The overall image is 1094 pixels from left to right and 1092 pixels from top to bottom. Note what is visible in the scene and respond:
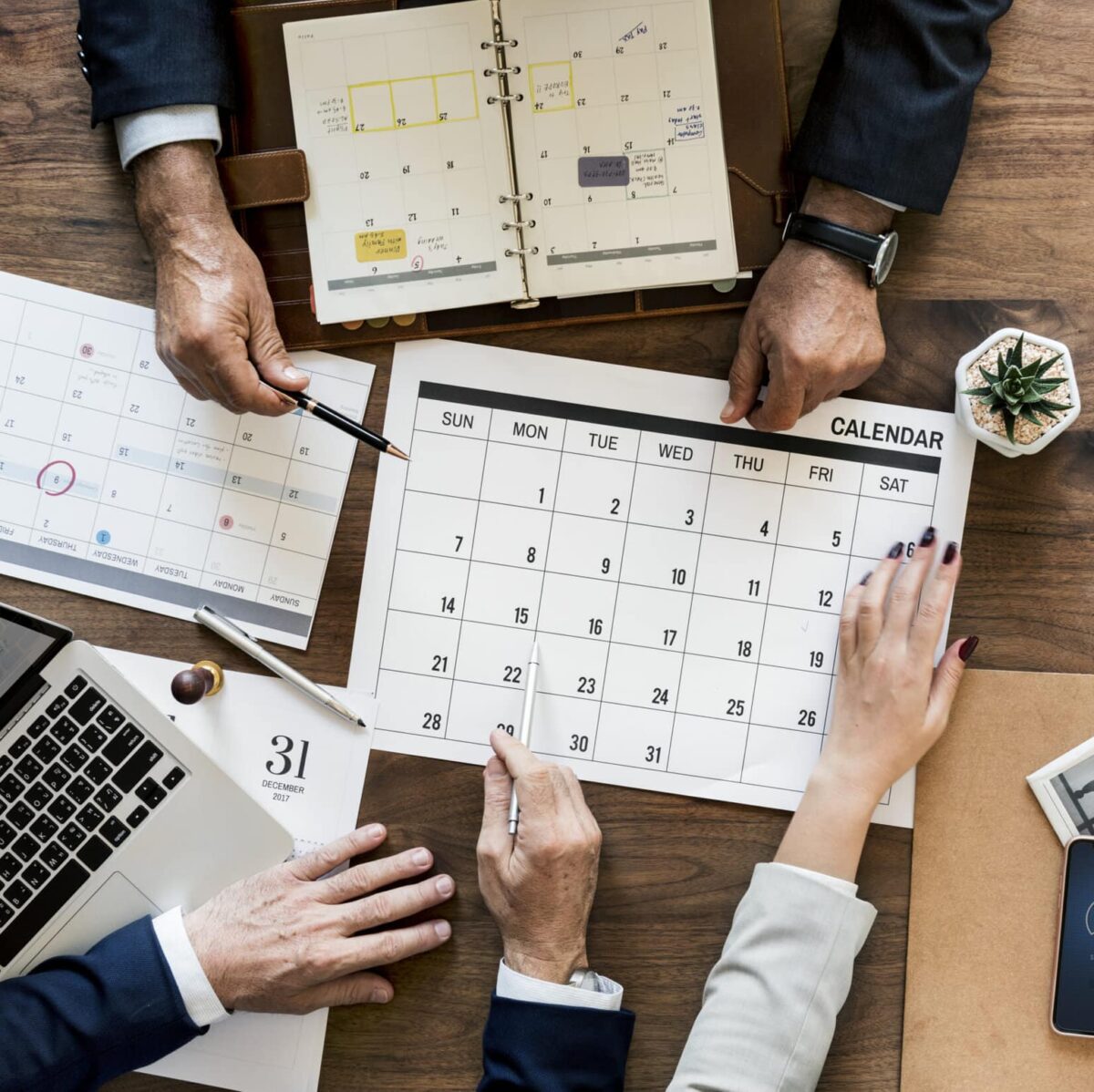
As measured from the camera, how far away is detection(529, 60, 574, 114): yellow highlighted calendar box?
1254 mm

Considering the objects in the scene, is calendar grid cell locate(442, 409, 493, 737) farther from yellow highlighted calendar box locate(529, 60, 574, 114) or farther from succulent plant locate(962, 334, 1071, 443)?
succulent plant locate(962, 334, 1071, 443)

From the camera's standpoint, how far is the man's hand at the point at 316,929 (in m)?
1.24

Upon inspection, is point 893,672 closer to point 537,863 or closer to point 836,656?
point 836,656

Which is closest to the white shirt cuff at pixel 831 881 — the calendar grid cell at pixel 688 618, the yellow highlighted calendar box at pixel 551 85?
the calendar grid cell at pixel 688 618

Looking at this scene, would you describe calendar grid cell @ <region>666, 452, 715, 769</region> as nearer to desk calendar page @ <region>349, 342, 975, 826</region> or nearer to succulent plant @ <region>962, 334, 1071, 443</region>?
desk calendar page @ <region>349, 342, 975, 826</region>

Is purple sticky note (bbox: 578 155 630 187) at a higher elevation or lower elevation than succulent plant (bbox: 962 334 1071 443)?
higher

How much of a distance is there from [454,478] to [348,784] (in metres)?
0.44

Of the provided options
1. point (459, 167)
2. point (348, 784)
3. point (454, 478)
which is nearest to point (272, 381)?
point (454, 478)

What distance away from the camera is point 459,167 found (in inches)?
50.0

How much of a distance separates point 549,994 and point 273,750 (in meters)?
0.48

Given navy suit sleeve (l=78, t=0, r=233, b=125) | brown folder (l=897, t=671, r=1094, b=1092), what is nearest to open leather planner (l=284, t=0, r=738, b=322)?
navy suit sleeve (l=78, t=0, r=233, b=125)

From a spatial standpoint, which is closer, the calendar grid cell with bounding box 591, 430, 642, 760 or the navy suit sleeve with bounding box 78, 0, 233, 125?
the navy suit sleeve with bounding box 78, 0, 233, 125

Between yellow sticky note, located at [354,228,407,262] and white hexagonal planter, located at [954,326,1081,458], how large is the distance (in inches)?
29.7

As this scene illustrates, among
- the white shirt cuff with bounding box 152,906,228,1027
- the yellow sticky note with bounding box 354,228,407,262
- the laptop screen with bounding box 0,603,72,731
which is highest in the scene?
the yellow sticky note with bounding box 354,228,407,262
